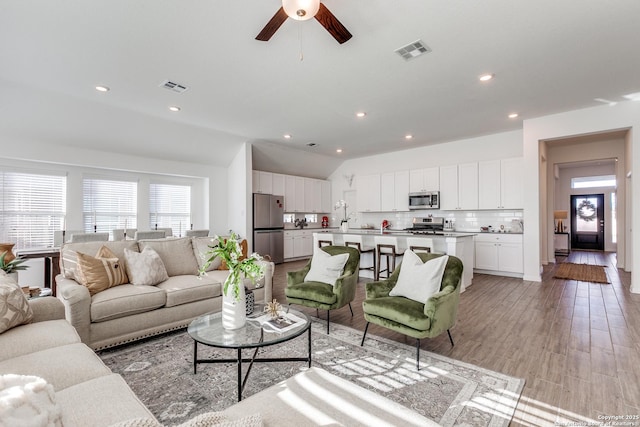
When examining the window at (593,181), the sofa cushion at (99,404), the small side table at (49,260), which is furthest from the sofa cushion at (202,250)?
the window at (593,181)

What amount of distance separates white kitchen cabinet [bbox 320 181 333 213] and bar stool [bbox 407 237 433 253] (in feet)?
14.5

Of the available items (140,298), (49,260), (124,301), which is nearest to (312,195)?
(49,260)

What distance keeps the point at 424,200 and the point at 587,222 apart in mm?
7235

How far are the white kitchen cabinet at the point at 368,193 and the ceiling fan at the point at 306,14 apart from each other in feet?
19.2

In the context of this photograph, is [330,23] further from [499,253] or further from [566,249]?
[566,249]

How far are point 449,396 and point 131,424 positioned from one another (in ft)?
6.36

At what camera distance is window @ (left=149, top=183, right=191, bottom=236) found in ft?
21.6

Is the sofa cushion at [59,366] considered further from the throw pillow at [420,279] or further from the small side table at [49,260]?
the small side table at [49,260]

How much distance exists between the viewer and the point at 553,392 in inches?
80.9

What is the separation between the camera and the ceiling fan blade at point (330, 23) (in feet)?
6.84

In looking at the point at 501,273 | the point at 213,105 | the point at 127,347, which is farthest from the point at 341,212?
the point at 127,347

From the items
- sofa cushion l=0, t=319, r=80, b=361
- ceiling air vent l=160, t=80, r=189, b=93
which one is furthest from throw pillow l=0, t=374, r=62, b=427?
ceiling air vent l=160, t=80, r=189, b=93

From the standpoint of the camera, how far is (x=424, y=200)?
23.1 feet

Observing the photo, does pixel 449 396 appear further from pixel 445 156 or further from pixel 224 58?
pixel 445 156
